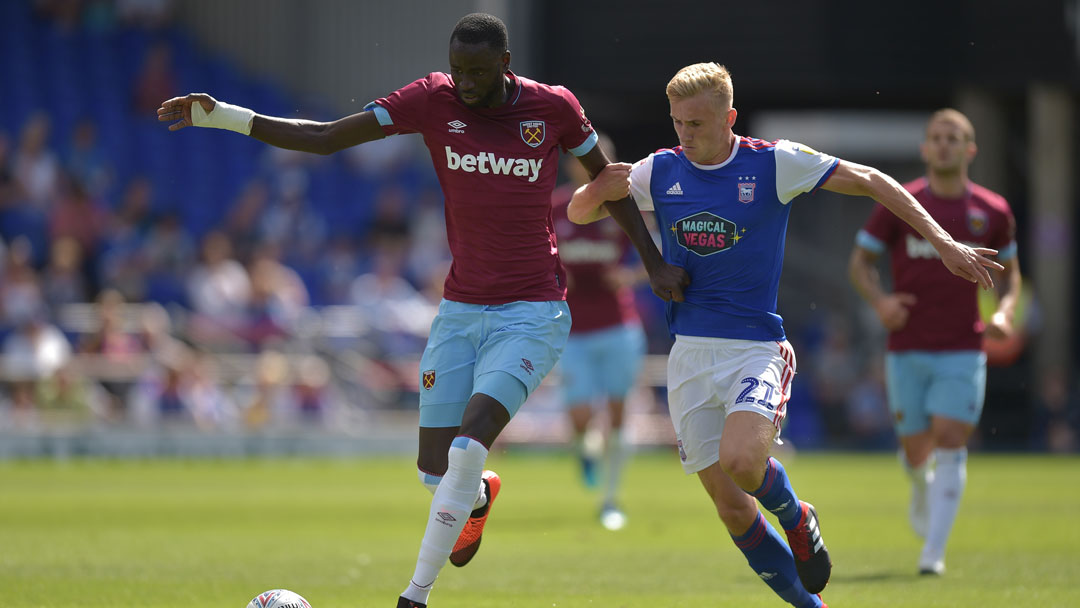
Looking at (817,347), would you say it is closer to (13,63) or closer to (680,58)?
(680,58)

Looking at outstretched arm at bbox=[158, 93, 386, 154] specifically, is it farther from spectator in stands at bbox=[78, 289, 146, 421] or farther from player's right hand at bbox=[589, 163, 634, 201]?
spectator in stands at bbox=[78, 289, 146, 421]

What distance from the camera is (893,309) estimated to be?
9859 mm

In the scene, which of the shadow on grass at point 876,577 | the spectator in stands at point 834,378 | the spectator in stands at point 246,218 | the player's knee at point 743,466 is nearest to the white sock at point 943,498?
the shadow on grass at point 876,577

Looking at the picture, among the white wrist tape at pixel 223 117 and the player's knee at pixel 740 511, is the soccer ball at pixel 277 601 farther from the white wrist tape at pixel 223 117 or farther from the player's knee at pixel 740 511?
the white wrist tape at pixel 223 117

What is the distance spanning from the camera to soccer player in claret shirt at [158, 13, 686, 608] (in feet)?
23.7

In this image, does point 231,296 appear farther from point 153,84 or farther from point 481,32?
point 481,32

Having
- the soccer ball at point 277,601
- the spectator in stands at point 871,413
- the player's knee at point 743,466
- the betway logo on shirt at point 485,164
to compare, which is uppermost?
the betway logo on shirt at point 485,164

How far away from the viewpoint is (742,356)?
7.14 meters

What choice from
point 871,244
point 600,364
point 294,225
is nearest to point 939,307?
point 871,244

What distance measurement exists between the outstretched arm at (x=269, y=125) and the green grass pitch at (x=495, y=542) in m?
2.53

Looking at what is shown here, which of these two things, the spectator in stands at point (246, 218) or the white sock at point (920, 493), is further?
the spectator in stands at point (246, 218)

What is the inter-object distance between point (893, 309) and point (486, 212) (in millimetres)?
3653

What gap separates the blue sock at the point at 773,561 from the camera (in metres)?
7.10

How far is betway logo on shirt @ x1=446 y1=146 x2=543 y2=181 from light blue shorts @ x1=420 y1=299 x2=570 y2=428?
0.68m
